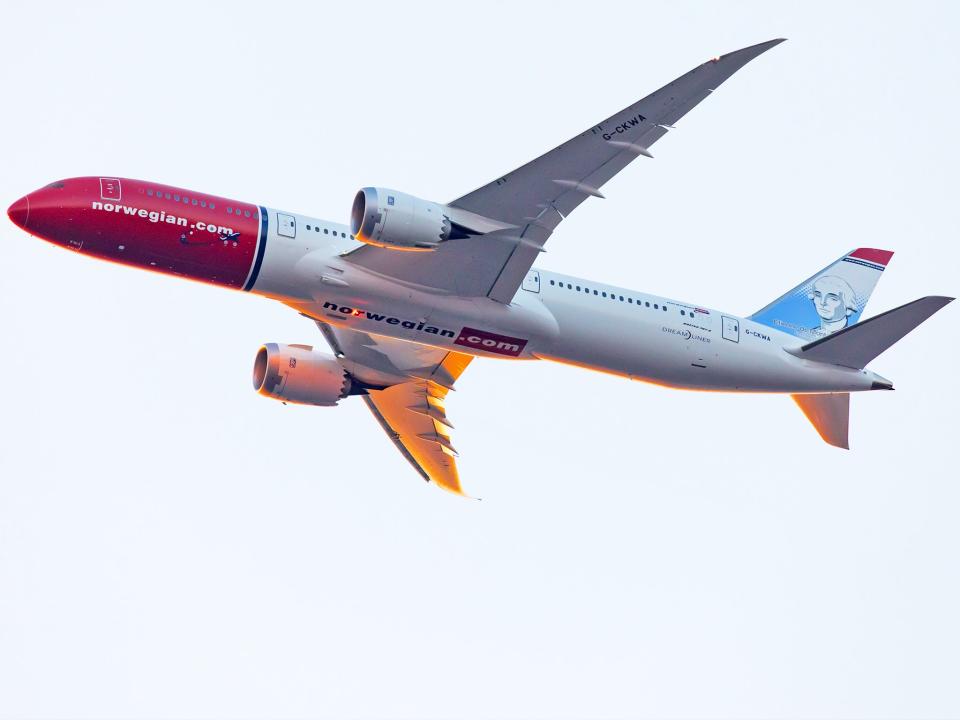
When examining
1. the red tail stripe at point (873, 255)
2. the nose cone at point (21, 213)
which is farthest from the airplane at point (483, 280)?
the red tail stripe at point (873, 255)

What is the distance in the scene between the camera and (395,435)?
51188 millimetres

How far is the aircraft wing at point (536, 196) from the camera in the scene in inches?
1454

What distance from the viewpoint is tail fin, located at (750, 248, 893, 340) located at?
47.3 meters

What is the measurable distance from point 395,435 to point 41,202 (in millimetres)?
16385

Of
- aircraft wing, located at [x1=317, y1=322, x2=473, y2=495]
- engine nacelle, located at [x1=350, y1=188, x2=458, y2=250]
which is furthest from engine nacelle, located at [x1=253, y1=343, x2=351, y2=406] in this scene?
engine nacelle, located at [x1=350, y1=188, x2=458, y2=250]

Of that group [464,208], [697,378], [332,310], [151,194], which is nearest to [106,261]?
[151,194]

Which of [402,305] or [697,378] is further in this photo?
[697,378]

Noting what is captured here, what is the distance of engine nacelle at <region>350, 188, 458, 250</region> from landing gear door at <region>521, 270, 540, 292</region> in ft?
13.3

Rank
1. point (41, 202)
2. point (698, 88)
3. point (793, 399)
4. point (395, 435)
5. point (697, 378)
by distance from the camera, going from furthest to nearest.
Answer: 1. point (395, 435)
2. point (793, 399)
3. point (697, 378)
4. point (41, 202)
5. point (698, 88)

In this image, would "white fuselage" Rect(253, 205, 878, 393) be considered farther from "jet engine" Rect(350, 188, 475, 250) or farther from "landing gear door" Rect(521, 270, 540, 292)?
"jet engine" Rect(350, 188, 475, 250)

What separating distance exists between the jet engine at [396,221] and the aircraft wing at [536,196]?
792 millimetres

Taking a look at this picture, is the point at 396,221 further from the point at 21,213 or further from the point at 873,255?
the point at 873,255

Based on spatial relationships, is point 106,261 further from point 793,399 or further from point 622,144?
point 793,399

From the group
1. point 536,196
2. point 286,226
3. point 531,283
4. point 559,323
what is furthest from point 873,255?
point 286,226
